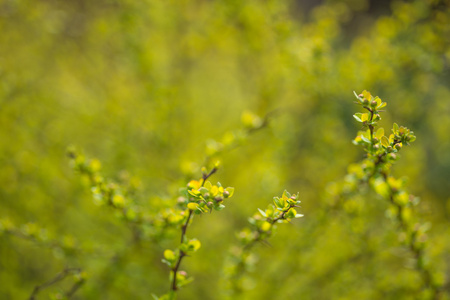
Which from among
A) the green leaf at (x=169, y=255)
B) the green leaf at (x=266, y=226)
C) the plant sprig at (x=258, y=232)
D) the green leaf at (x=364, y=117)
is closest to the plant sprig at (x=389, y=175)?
the green leaf at (x=364, y=117)

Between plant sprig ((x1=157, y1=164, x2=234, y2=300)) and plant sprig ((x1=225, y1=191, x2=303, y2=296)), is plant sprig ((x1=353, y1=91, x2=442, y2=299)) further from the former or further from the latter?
plant sprig ((x1=157, y1=164, x2=234, y2=300))

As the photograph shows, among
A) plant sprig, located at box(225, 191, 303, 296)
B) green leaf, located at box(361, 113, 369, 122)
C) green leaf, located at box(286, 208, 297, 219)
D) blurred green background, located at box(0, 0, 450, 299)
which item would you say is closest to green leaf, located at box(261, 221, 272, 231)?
plant sprig, located at box(225, 191, 303, 296)

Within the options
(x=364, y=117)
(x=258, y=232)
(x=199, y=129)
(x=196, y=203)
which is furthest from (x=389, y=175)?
A: (x=199, y=129)

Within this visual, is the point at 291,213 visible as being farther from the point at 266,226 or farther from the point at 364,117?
the point at 364,117

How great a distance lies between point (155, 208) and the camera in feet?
5.36

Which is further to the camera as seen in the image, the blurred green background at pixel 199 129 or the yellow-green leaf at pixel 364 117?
the blurred green background at pixel 199 129

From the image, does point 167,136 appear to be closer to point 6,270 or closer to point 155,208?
point 155,208

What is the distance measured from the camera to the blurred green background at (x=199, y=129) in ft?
7.17

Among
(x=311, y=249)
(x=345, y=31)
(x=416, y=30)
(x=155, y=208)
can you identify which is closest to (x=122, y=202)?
(x=155, y=208)

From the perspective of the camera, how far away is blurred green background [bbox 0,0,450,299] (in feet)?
7.17

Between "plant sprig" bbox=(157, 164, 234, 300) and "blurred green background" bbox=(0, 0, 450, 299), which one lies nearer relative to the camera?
"plant sprig" bbox=(157, 164, 234, 300)

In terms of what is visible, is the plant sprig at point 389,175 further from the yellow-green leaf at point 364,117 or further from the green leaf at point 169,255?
the green leaf at point 169,255

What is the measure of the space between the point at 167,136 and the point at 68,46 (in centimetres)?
192

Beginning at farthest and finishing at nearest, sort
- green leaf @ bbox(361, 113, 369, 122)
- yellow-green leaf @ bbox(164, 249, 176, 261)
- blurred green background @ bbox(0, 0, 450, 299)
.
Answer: blurred green background @ bbox(0, 0, 450, 299) → yellow-green leaf @ bbox(164, 249, 176, 261) → green leaf @ bbox(361, 113, 369, 122)
